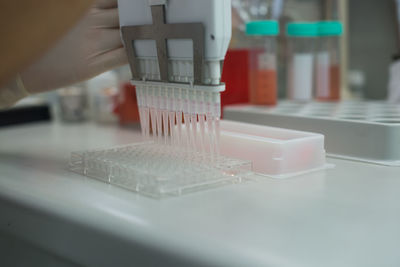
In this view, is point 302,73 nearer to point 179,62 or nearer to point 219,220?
point 179,62

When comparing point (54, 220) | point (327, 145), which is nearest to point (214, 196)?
point (54, 220)

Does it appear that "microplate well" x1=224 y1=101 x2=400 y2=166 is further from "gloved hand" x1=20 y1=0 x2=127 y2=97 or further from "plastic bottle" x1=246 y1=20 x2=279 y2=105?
"gloved hand" x1=20 y1=0 x2=127 y2=97

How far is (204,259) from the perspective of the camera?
427mm

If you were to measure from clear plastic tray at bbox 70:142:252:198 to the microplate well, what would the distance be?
232 millimetres

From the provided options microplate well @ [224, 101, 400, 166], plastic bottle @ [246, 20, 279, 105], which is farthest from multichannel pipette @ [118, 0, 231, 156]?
plastic bottle @ [246, 20, 279, 105]

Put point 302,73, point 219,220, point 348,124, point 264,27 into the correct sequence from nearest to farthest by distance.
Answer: point 219,220
point 348,124
point 264,27
point 302,73

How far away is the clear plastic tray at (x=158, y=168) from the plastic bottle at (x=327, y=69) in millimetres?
555

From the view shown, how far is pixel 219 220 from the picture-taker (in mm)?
496

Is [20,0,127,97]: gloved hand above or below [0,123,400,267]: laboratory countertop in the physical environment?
above

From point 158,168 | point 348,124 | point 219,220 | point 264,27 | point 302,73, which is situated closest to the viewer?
point 219,220

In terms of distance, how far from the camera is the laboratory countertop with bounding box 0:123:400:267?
421mm

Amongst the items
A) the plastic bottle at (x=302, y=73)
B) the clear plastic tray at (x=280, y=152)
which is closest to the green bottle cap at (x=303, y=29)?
the plastic bottle at (x=302, y=73)

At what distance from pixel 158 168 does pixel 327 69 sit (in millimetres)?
691

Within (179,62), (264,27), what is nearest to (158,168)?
(179,62)
